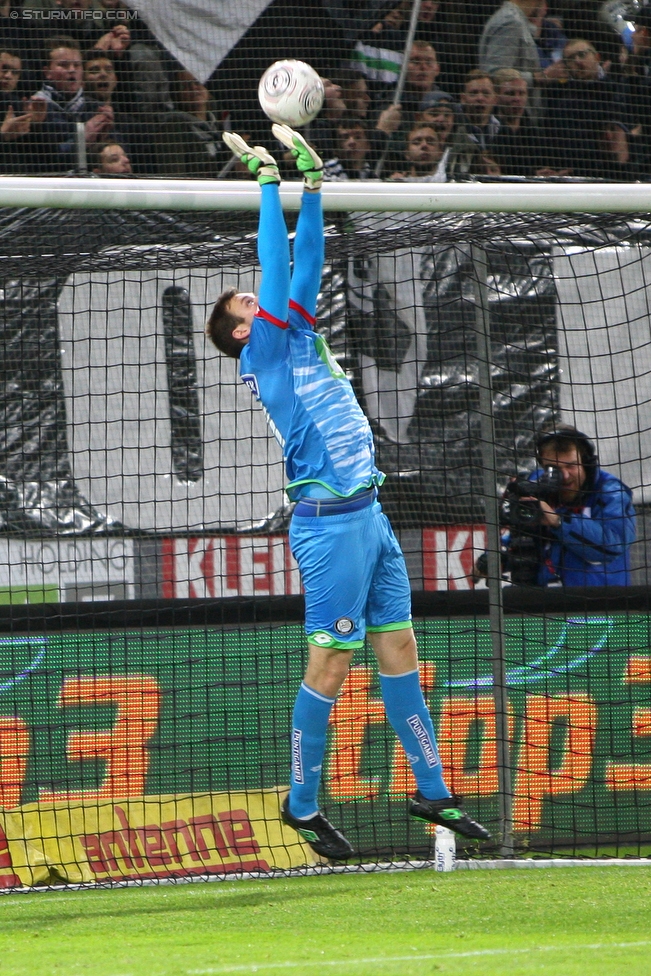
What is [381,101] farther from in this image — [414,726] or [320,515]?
[414,726]

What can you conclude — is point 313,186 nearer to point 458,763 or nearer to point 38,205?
point 38,205

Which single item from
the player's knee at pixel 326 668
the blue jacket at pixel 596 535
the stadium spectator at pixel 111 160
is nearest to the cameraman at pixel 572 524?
the blue jacket at pixel 596 535

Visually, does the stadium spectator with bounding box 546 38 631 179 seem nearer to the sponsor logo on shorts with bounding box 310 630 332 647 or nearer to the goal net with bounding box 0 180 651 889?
the goal net with bounding box 0 180 651 889

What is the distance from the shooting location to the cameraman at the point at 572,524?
20.6 feet

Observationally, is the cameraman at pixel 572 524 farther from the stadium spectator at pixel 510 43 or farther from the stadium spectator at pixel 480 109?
the stadium spectator at pixel 510 43

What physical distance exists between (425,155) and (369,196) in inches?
117

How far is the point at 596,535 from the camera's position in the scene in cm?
632

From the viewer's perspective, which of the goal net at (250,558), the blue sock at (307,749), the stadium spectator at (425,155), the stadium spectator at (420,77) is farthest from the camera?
the stadium spectator at (420,77)

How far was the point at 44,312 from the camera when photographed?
254 inches

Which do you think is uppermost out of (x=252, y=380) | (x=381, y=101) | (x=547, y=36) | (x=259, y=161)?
(x=547, y=36)

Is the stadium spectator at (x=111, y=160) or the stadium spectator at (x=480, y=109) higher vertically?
the stadium spectator at (x=480, y=109)

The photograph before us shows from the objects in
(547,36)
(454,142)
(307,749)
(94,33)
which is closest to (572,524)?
(307,749)

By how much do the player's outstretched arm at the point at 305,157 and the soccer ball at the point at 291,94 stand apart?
6 centimetres

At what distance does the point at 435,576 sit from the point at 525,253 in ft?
5.90
